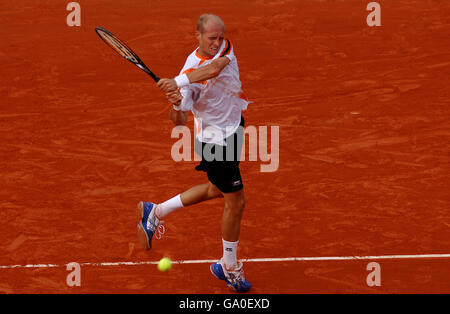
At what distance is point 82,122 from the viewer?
32.0 ft

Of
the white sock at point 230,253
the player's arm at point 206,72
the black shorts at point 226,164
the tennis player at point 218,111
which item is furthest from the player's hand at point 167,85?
the white sock at point 230,253

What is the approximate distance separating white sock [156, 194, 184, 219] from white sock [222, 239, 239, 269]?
68 cm

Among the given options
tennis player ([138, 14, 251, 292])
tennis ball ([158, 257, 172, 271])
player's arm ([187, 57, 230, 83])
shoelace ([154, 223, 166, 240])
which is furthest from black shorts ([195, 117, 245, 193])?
shoelace ([154, 223, 166, 240])

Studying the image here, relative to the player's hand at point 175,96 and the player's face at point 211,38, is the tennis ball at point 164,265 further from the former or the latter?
the player's face at point 211,38

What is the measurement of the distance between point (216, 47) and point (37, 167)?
3.74m

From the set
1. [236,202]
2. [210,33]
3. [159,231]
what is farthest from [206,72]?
[159,231]

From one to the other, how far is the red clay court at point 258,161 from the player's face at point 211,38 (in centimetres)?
215

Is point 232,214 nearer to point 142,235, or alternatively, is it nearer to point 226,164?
point 226,164

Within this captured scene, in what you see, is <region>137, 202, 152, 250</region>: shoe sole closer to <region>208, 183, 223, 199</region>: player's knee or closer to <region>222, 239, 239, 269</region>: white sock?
<region>208, 183, 223, 199</region>: player's knee

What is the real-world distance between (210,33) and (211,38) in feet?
0.14

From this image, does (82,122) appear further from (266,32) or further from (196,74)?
(196,74)

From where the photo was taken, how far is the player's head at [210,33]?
19.4 feet

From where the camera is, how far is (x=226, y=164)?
6227 mm

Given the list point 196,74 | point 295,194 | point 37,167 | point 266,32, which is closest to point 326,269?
point 295,194
